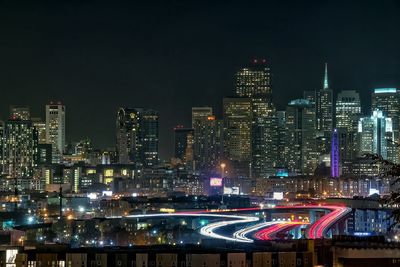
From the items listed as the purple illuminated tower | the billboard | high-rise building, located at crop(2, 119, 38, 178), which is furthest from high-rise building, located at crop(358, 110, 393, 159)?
high-rise building, located at crop(2, 119, 38, 178)

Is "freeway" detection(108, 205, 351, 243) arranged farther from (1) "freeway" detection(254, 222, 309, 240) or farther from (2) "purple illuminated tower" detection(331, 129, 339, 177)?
(2) "purple illuminated tower" detection(331, 129, 339, 177)

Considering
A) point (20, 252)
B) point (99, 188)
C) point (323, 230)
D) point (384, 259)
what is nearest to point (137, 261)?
point (20, 252)

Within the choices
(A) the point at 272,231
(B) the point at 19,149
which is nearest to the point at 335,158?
(B) the point at 19,149

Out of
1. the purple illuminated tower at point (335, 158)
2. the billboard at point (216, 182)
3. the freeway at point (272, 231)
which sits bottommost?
the freeway at point (272, 231)

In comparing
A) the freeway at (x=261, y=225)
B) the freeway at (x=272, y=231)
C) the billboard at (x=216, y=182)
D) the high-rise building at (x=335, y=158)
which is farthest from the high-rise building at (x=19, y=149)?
the freeway at (x=272, y=231)

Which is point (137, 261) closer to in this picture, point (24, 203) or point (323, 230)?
point (323, 230)

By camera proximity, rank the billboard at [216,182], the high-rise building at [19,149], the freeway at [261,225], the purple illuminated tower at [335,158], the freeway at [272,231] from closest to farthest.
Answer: the freeway at [261,225], the freeway at [272,231], the billboard at [216,182], the high-rise building at [19,149], the purple illuminated tower at [335,158]

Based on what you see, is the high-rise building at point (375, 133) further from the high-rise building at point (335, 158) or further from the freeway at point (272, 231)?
the freeway at point (272, 231)
